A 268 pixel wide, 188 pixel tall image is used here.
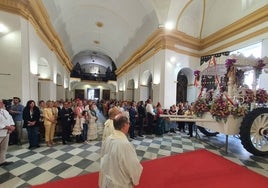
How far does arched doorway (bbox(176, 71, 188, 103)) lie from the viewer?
33.9 feet

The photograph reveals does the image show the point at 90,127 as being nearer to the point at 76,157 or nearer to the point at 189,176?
the point at 76,157

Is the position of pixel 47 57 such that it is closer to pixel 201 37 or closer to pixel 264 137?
pixel 201 37

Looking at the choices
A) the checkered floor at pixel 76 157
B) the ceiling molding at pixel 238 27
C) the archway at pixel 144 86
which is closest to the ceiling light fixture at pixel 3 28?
the checkered floor at pixel 76 157

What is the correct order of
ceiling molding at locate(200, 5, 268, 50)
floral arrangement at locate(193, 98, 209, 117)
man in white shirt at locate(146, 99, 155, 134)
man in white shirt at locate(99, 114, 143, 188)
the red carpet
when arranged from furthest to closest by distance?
1. man in white shirt at locate(146, 99, 155, 134)
2. ceiling molding at locate(200, 5, 268, 50)
3. floral arrangement at locate(193, 98, 209, 117)
4. the red carpet
5. man in white shirt at locate(99, 114, 143, 188)

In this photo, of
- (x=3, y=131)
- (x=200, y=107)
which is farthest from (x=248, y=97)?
(x=3, y=131)

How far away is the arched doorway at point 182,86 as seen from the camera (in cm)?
1032

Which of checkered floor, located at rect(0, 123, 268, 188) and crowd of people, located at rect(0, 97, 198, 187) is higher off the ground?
crowd of people, located at rect(0, 97, 198, 187)

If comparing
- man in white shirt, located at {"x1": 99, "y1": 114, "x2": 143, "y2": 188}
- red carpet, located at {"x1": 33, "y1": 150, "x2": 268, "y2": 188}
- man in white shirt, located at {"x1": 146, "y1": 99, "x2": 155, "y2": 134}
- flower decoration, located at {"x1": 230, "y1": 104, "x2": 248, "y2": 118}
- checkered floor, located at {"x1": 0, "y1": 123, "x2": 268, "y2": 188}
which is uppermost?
flower decoration, located at {"x1": 230, "y1": 104, "x2": 248, "y2": 118}

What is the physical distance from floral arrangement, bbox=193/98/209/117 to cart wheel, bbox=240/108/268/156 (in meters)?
1.11

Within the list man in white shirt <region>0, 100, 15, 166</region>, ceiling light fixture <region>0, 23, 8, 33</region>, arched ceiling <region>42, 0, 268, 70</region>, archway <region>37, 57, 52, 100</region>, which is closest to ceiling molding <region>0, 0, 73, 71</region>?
ceiling light fixture <region>0, 23, 8, 33</region>

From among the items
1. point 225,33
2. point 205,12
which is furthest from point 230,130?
point 205,12

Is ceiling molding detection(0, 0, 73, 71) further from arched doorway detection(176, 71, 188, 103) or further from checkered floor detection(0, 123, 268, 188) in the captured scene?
arched doorway detection(176, 71, 188, 103)

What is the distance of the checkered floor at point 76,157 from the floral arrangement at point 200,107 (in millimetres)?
1150

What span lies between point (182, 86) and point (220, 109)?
615 centimetres
